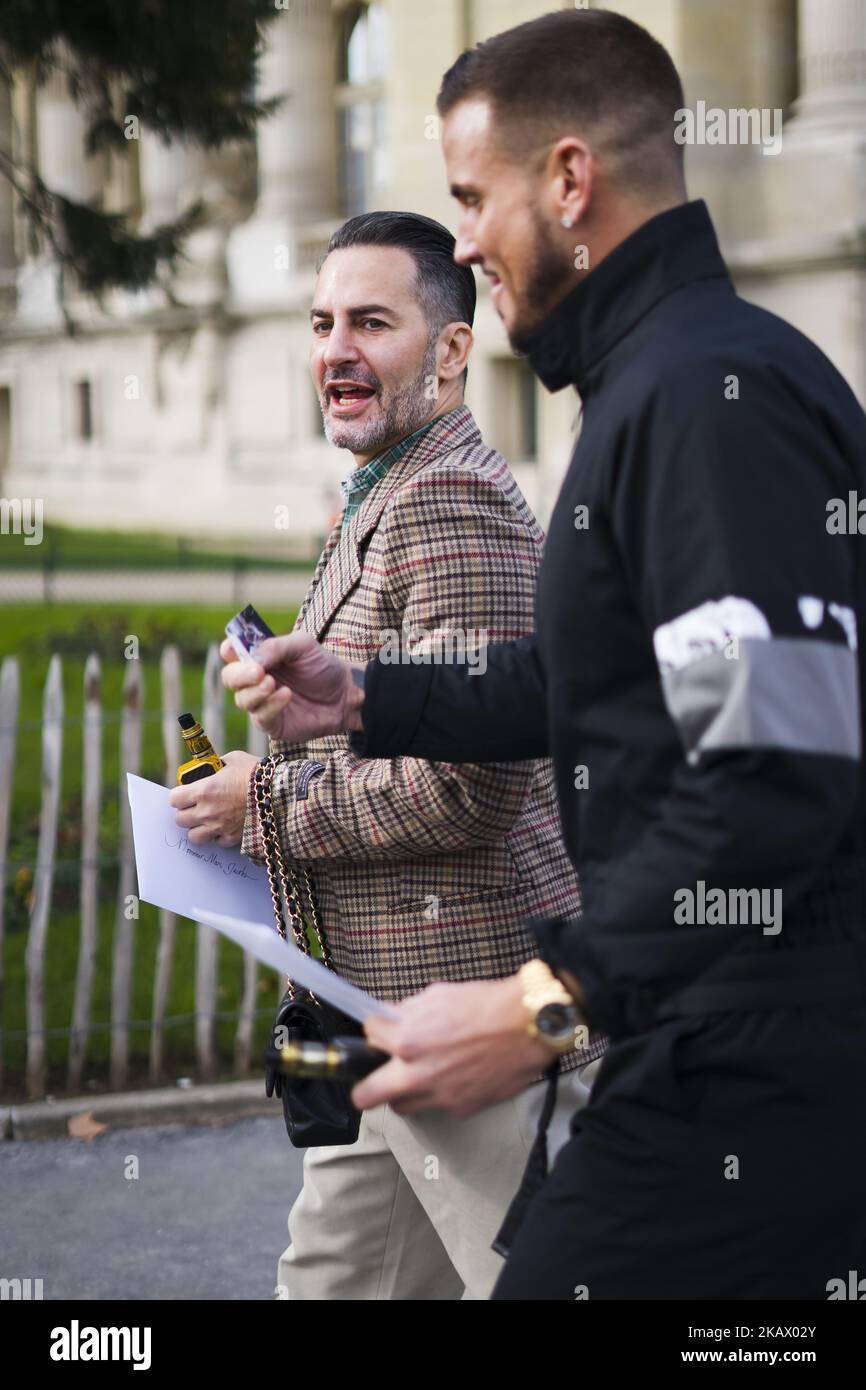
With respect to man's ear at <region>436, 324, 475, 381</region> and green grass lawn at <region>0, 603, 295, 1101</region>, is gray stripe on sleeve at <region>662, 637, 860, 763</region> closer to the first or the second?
man's ear at <region>436, 324, 475, 381</region>

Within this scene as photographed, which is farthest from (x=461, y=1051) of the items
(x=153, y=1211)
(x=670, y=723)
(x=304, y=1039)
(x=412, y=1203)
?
(x=153, y=1211)

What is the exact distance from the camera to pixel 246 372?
120 feet

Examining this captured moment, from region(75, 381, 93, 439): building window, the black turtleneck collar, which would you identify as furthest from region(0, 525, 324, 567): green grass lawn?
the black turtleneck collar

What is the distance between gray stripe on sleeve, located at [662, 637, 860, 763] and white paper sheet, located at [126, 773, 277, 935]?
119cm

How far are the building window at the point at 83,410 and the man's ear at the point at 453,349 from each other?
41183mm

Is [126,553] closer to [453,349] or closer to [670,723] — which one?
[453,349]

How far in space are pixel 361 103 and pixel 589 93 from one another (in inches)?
1554

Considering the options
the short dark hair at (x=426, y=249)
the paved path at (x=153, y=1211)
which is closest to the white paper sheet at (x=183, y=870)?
the short dark hair at (x=426, y=249)

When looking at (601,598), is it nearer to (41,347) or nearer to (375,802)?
(375,802)

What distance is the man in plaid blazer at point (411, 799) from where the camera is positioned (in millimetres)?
2715

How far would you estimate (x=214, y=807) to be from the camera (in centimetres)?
285

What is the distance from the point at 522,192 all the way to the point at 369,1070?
99 centimetres
